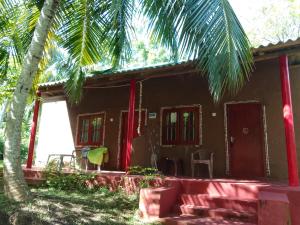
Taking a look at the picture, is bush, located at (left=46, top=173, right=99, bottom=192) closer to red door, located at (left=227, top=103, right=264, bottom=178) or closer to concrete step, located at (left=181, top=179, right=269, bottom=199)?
concrete step, located at (left=181, top=179, right=269, bottom=199)

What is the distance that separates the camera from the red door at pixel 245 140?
7.59 metres

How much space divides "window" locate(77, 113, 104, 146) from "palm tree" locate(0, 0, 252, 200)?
3087mm

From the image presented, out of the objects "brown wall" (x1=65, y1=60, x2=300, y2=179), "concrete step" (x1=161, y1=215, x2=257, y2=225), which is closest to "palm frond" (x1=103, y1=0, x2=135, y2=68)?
"brown wall" (x1=65, y1=60, x2=300, y2=179)

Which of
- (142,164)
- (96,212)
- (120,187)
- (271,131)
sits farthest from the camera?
(142,164)

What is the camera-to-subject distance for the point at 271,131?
7465 mm

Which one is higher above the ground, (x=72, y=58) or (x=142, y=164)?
(x=72, y=58)

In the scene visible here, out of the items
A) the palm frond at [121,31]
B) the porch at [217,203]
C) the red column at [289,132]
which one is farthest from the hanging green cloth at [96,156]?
the red column at [289,132]

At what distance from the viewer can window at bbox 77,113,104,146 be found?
10391mm

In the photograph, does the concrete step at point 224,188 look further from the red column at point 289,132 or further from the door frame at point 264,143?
the door frame at point 264,143

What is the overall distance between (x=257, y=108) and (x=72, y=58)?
4929 millimetres

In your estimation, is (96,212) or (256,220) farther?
(96,212)

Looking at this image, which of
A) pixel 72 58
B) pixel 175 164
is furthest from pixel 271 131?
pixel 72 58

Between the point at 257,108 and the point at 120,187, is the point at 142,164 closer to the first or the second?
the point at 120,187

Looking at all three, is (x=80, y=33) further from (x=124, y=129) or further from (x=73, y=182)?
(x=124, y=129)
